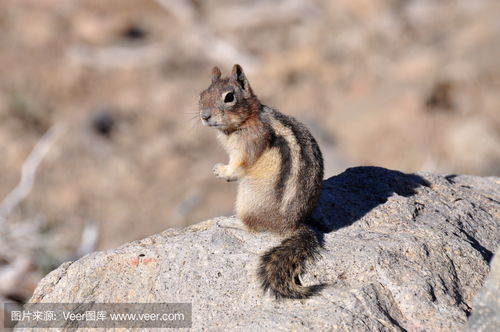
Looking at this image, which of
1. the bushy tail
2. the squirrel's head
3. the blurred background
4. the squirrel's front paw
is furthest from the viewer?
the blurred background

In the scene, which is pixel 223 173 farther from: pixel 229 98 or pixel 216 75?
pixel 216 75

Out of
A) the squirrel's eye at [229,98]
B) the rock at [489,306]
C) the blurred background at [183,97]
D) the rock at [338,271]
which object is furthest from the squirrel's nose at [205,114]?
the blurred background at [183,97]

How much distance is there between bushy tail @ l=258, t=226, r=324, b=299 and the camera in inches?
167

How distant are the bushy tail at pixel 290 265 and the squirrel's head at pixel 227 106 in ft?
3.19

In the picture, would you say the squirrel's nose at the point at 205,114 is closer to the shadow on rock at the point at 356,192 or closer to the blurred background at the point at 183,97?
the shadow on rock at the point at 356,192

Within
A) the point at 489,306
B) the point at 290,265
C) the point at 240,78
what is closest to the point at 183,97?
the point at 240,78

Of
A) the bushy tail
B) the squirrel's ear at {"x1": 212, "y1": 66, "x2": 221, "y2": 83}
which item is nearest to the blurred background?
the squirrel's ear at {"x1": 212, "y1": 66, "x2": 221, "y2": 83}

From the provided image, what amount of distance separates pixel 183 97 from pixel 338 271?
473 inches

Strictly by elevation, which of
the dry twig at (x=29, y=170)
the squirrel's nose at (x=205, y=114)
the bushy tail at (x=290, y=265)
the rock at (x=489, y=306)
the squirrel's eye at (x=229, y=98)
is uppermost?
the dry twig at (x=29, y=170)

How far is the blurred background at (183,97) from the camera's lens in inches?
469

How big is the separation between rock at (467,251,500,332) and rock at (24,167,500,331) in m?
0.49

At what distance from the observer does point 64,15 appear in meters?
19.3

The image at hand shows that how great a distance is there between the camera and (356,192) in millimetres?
5555

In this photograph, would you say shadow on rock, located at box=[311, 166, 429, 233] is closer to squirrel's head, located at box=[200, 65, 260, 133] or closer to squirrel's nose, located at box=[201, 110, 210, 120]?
squirrel's head, located at box=[200, 65, 260, 133]
